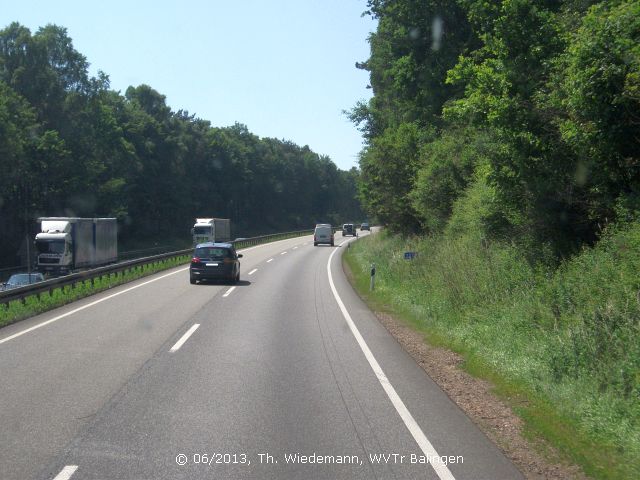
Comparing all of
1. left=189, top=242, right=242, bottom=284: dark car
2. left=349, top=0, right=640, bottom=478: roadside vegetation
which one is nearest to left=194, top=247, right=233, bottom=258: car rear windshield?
left=189, top=242, right=242, bottom=284: dark car

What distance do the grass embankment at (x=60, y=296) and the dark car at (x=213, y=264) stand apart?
3127mm

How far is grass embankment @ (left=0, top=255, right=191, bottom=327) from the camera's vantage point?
15725 millimetres

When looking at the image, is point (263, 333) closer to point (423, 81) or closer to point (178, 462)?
point (178, 462)

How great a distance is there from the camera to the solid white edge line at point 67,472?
5449 mm

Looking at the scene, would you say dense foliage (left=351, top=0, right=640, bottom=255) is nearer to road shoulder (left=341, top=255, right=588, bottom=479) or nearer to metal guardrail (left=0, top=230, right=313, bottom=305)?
road shoulder (left=341, top=255, right=588, bottom=479)

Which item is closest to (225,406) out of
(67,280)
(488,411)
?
(488,411)

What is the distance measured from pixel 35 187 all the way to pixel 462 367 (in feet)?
168

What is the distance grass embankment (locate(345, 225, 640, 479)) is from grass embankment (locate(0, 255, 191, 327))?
9.39m

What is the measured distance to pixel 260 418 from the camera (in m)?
7.20

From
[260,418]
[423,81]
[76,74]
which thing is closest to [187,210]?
[76,74]

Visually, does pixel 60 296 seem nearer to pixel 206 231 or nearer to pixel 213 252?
pixel 213 252

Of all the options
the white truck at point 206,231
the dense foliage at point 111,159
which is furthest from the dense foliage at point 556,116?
the dense foliage at point 111,159

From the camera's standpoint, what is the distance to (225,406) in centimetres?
768

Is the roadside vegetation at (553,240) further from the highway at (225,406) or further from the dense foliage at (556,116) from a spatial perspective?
the highway at (225,406)
